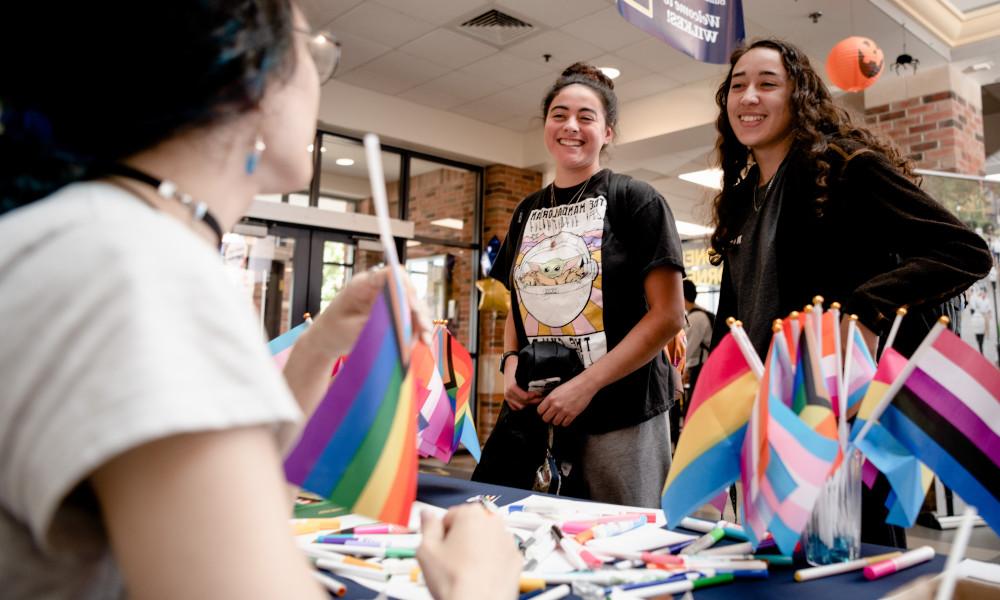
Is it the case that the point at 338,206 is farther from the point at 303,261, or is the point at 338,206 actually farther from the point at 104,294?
the point at 104,294

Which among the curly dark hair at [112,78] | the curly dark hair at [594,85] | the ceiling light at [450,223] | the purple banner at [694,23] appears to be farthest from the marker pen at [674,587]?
the ceiling light at [450,223]

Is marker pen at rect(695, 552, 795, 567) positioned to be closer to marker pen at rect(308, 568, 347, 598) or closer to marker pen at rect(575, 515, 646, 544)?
marker pen at rect(575, 515, 646, 544)

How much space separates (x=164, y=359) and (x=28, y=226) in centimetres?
16

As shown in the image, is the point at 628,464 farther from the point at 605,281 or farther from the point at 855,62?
the point at 855,62

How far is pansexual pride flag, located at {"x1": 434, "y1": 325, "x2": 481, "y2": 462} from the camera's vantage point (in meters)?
1.63

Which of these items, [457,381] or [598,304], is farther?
[598,304]

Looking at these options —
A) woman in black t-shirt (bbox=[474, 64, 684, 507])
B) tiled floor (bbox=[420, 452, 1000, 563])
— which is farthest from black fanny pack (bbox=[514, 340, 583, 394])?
tiled floor (bbox=[420, 452, 1000, 563])

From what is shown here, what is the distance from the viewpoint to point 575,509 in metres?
1.23

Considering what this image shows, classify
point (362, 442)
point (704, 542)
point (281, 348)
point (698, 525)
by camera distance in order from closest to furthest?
point (362, 442), point (704, 542), point (698, 525), point (281, 348)

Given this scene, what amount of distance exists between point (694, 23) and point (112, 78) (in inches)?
105

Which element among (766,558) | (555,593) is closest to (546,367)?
(766,558)

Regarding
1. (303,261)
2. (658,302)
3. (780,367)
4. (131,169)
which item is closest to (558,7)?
(303,261)

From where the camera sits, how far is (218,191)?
0.61m

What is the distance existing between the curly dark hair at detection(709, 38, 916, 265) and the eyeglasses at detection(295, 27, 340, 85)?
3.87 feet
